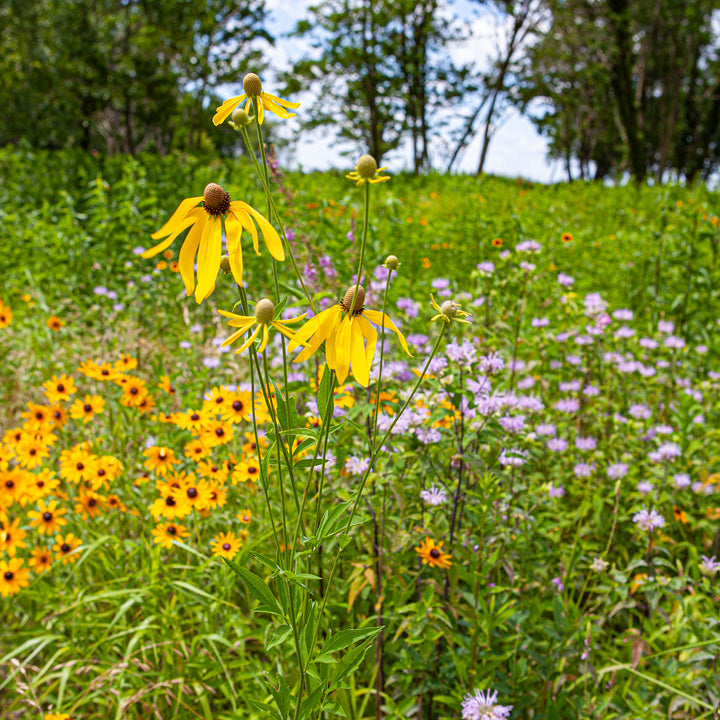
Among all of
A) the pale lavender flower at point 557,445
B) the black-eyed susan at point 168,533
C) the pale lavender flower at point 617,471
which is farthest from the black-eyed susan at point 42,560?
the pale lavender flower at point 617,471

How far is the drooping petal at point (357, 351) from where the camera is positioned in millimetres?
756

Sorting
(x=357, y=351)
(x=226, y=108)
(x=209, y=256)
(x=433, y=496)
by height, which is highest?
(x=226, y=108)

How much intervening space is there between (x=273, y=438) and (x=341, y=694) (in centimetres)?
66

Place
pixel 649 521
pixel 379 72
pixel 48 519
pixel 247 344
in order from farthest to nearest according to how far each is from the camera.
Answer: pixel 379 72 → pixel 48 519 → pixel 649 521 → pixel 247 344

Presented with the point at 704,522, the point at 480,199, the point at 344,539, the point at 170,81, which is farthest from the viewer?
the point at 170,81

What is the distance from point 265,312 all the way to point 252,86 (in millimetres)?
314

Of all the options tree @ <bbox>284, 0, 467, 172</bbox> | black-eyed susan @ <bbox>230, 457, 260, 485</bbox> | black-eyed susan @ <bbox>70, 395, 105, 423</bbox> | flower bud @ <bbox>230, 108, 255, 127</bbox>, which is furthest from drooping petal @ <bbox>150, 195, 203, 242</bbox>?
tree @ <bbox>284, 0, 467, 172</bbox>

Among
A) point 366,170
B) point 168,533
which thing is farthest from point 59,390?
point 366,170

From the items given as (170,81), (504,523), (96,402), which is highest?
(170,81)

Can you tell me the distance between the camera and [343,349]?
2.53ft

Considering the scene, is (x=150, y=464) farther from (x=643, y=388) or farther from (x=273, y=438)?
(x=643, y=388)

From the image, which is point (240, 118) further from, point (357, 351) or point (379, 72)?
point (379, 72)

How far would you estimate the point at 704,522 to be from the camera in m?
1.94

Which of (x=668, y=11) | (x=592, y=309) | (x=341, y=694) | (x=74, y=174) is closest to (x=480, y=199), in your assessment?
(x=592, y=309)
